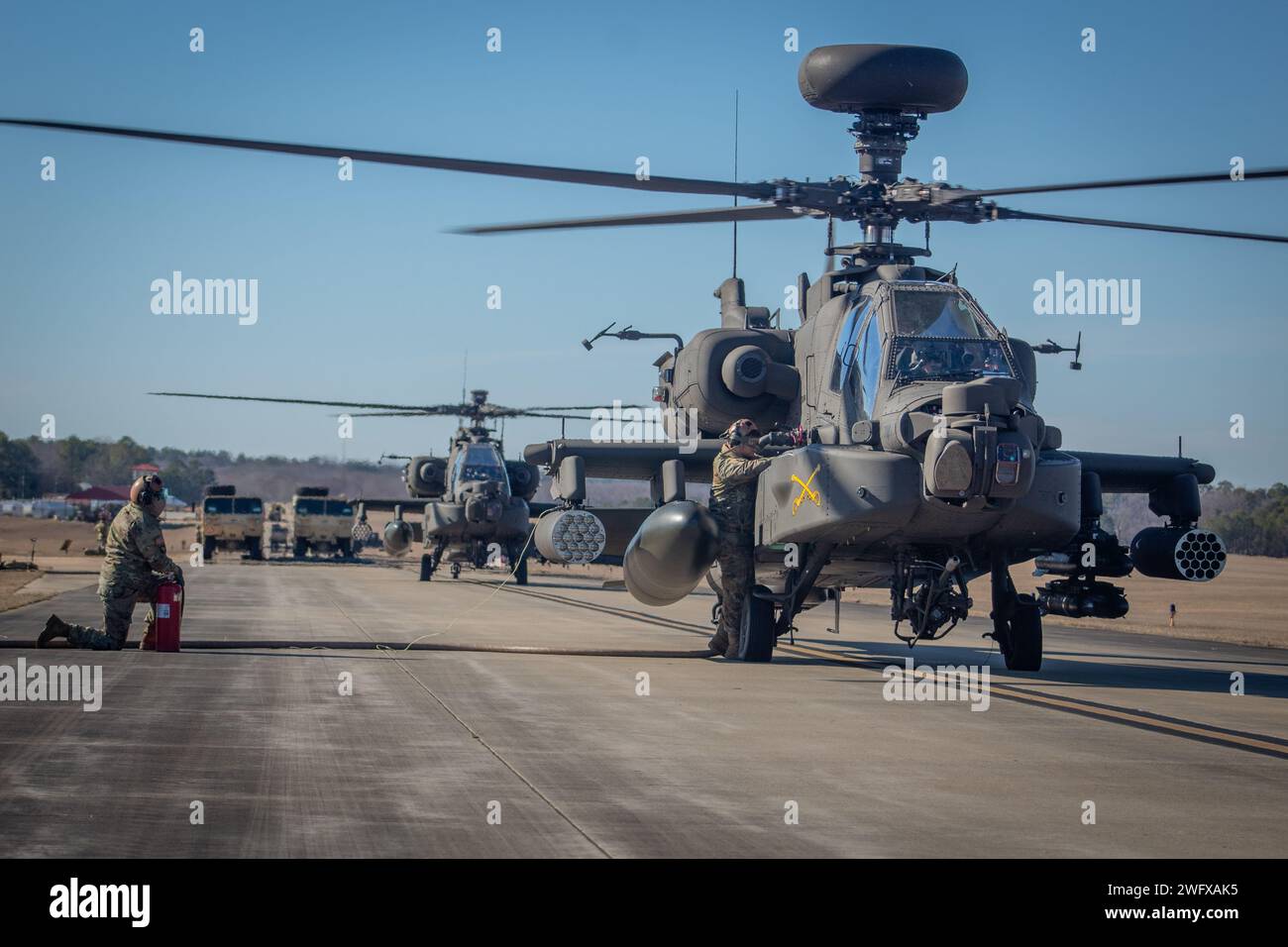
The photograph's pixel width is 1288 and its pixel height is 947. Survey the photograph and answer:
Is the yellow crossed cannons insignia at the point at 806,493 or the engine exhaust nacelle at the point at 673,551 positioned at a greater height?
the yellow crossed cannons insignia at the point at 806,493

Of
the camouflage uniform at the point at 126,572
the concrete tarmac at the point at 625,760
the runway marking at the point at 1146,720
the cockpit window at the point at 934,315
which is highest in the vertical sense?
the cockpit window at the point at 934,315

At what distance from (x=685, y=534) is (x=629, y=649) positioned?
8.25ft

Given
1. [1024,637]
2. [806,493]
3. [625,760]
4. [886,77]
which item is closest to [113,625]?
[806,493]

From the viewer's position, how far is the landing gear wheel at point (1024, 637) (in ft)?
49.6

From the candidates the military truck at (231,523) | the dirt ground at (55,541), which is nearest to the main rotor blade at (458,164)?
the dirt ground at (55,541)

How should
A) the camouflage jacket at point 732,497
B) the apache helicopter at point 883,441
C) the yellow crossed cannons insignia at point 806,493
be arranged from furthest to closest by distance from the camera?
the camouflage jacket at point 732,497 → the yellow crossed cannons insignia at point 806,493 → the apache helicopter at point 883,441

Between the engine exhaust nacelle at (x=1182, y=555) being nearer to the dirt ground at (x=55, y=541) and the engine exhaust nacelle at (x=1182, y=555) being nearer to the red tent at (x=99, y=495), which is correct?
the dirt ground at (x=55, y=541)

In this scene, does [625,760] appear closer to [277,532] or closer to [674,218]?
[674,218]

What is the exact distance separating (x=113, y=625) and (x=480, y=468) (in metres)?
24.9

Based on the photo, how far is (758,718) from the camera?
36.7ft

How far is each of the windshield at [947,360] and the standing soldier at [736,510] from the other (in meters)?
2.17

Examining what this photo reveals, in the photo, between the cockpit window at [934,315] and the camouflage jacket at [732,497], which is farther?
the camouflage jacket at [732,497]
